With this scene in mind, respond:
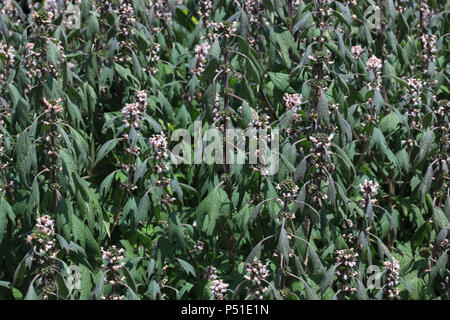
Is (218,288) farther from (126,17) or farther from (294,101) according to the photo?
(126,17)

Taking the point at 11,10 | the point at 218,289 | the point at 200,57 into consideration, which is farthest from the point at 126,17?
the point at 218,289

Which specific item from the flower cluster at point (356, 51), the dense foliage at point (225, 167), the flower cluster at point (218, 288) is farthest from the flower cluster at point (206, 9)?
the flower cluster at point (218, 288)

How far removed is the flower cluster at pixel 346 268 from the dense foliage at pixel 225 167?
0.01 metres

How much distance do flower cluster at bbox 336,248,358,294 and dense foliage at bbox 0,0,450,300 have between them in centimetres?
1

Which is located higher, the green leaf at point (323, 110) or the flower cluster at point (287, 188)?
the green leaf at point (323, 110)

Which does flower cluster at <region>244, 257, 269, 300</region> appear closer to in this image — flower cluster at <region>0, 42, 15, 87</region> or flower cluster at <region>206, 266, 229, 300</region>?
flower cluster at <region>206, 266, 229, 300</region>

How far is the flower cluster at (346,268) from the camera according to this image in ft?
14.1

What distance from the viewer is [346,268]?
4340mm

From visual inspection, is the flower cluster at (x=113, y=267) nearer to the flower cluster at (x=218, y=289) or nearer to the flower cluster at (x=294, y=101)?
the flower cluster at (x=218, y=289)

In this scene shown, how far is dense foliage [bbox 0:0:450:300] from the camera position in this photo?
14.3ft

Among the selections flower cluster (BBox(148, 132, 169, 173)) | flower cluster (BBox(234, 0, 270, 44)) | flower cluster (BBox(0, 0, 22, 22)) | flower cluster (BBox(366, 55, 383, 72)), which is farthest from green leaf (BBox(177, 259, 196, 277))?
flower cluster (BBox(0, 0, 22, 22))
